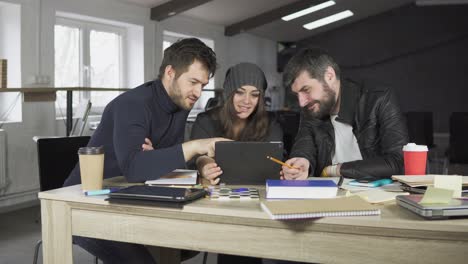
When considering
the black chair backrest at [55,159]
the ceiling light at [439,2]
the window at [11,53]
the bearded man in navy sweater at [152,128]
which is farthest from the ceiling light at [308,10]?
the bearded man in navy sweater at [152,128]

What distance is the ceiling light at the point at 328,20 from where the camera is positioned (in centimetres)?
1032

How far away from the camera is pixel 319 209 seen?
125 centimetres

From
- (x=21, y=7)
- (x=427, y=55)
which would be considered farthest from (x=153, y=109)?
(x=427, y=55)

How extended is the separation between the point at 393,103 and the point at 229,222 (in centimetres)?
114

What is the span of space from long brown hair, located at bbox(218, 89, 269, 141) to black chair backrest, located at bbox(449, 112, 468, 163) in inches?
118

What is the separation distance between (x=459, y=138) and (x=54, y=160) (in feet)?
12.5

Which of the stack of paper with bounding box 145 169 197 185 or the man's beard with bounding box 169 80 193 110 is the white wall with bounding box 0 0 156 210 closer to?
the man's beard with bounding box 169 80 193 110

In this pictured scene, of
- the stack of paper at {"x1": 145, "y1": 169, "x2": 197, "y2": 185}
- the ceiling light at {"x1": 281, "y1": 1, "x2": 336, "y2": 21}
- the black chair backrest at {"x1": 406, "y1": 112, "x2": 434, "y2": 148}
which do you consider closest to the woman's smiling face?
the stack of paper at {"x1": 145, "y1": 169, "x2": 197, "y2": 185}

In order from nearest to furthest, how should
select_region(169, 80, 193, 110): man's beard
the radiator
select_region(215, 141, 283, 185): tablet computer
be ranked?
1. select_region(215, 141, 283, 185): tablet computer
2. select_region(169, 80, 193, 110): man's beard
3. the radiator

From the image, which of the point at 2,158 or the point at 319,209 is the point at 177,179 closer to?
the point at 319,209

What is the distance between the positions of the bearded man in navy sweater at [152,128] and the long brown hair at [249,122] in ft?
1.21

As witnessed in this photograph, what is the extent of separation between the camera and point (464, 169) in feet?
20.0

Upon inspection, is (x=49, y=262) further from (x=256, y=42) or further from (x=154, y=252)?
(x=256, y=42)

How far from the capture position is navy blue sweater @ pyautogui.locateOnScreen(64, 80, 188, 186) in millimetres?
1702
